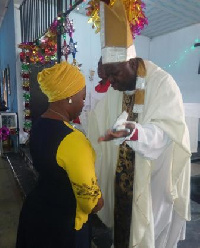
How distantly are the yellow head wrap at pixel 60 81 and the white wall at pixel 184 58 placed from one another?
269 inches

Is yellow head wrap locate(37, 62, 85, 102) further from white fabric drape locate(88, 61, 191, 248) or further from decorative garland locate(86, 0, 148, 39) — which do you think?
decorative garland locate(86, 0, 148, 39)

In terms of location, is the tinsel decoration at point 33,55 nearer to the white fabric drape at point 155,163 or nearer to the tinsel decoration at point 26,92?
the tinsel decoration at point 26,92

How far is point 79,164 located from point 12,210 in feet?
9.06

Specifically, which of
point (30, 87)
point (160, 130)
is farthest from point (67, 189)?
point (30, 87)

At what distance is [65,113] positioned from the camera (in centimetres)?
129

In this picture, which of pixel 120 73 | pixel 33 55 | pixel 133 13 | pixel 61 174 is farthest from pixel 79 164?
pixel 33 55

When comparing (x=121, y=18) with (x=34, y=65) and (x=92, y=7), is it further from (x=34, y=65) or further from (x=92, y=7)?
(x=34, y=65)

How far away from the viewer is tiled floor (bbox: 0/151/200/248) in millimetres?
2502

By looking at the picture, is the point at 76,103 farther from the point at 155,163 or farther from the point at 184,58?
the point at 184,58

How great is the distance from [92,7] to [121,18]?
4.48 feet

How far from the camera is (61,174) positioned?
46.1 inches

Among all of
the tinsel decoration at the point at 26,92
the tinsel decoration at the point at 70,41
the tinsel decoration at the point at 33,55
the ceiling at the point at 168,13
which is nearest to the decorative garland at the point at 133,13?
the tinsel decoration at the point at 70,41

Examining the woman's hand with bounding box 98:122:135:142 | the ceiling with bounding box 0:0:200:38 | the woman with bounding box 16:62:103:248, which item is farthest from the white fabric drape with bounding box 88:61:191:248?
the ceiling with bounding box 0:0:200:38

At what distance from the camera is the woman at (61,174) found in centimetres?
112
